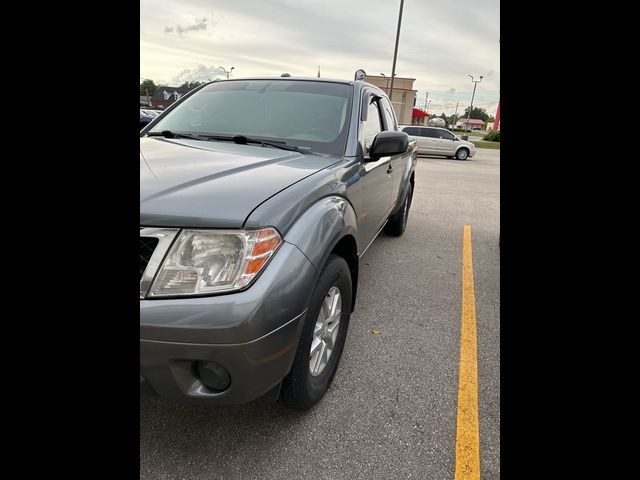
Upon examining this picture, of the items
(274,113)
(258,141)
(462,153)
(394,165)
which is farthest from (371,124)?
(462,153)

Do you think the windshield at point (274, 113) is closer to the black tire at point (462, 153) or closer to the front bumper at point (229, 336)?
the front bumper at point (229, 336)

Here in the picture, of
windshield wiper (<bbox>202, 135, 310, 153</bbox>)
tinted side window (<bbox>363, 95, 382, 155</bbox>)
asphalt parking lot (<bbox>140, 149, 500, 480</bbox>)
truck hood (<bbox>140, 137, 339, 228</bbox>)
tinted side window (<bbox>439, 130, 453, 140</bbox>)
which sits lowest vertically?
asphalt parking lot (<bbox>140, 149, 500, 480</bbox>)

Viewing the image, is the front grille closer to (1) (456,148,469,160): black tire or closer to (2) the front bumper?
(2) the front bumper

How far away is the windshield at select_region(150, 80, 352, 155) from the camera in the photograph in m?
2.76

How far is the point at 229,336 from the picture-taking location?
1.42 metres

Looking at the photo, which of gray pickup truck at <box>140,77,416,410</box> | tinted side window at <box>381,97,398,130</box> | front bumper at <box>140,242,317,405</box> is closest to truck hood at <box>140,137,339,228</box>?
gray pickup truck at <box>140,77,416,410</box>

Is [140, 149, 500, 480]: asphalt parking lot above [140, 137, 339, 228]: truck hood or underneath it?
underneath

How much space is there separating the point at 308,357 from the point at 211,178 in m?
0.91

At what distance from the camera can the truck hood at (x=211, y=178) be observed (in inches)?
60.1

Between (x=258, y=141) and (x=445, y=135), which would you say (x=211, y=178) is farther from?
(x=445, y=135)

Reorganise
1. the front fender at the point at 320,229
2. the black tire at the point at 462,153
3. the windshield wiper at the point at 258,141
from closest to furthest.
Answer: the front fender at the point at 320,229
the windshield wiper at the point at 258,141
the black tire at the point at 462,153

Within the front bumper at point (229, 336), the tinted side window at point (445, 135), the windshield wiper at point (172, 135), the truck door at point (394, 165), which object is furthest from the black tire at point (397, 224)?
the tinted side window at point (445, 135)

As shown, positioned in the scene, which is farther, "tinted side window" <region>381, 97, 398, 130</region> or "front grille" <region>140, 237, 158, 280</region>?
"tinted side window" <region>381, 97, 398, 130</region>
